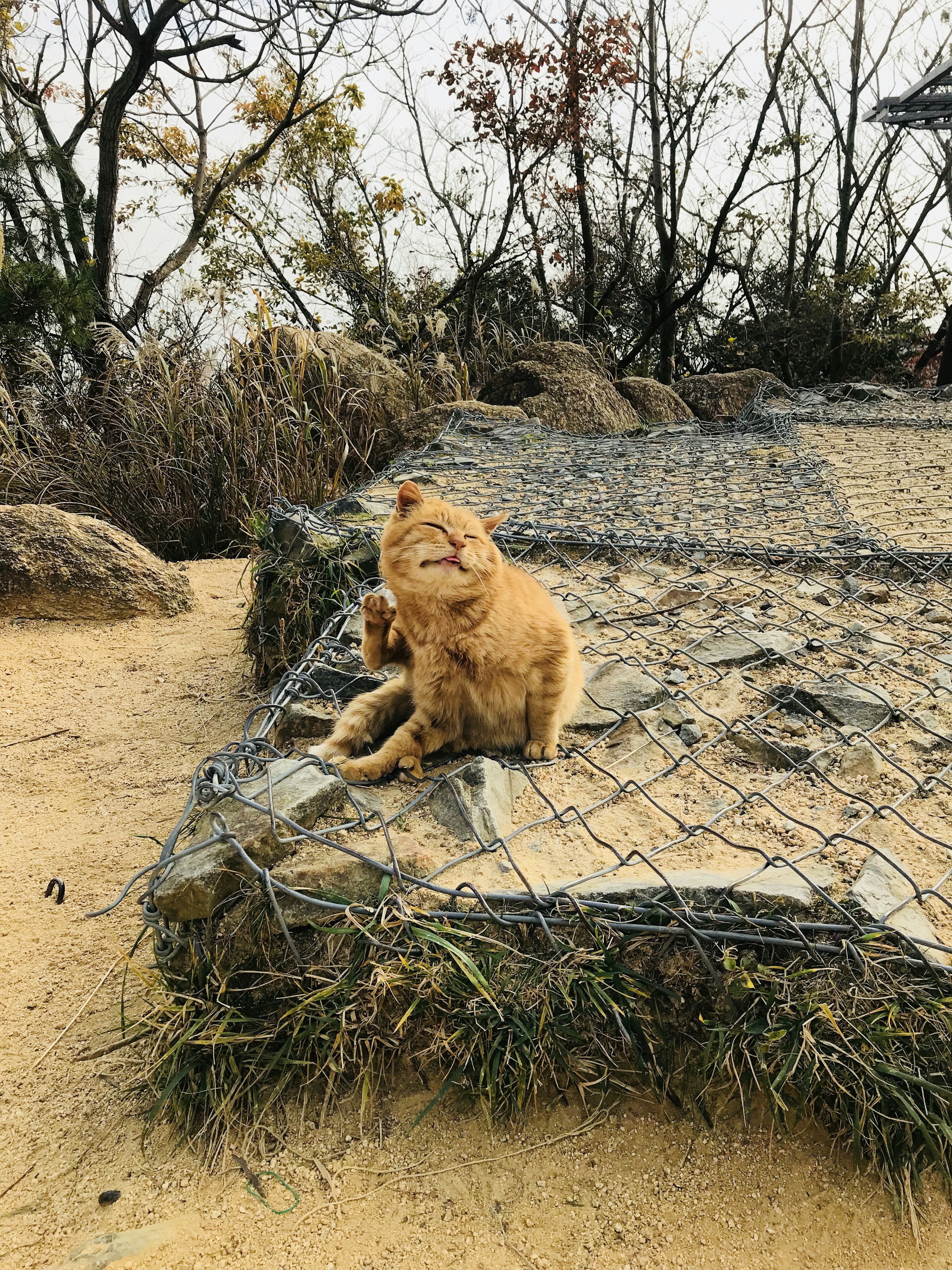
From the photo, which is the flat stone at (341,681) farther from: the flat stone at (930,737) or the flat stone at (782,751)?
the flat stone at (930,737)

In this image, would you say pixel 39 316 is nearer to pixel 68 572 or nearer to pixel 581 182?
pixel 68 572

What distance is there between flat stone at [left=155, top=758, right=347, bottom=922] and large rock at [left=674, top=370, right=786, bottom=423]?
331 inches

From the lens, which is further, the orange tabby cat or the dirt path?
the orange tabby cat

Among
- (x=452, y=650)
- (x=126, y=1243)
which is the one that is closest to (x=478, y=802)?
(x=452, y=650)

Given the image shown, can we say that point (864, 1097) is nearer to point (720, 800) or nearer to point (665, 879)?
point (665, 879)

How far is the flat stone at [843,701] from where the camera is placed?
7.89 ft

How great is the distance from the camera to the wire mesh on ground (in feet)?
5.02

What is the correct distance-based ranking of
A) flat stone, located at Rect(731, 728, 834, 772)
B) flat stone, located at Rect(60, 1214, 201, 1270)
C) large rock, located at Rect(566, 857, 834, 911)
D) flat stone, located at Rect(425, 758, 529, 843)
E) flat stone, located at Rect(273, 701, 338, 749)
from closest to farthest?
flat stone, located at Rect(60, 1214, 201, 1270) → large rock, located at Rect(566, 857, 834, 911) → flat stone, located at Rect(425, 758, 529, 843) → flat stone, located at Rect(731, 728, 834, 772) → flat stone, located at Rect(273, 701, 338, 749)

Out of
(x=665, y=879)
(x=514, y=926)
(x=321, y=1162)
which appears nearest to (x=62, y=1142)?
(x=321, y=1162)

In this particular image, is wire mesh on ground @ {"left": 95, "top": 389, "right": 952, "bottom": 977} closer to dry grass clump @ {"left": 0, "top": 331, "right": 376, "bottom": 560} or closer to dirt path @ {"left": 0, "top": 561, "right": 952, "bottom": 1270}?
dirt path @ {"left": 0, "top": 561, "right": 952, "bottom": 1270}

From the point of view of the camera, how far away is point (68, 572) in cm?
405

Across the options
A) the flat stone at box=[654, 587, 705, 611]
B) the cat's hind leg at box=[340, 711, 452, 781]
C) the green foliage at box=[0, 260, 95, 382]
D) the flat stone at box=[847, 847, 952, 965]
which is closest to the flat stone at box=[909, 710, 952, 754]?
the flat stone at box=[847, 847, 952, 965]

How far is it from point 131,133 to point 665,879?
11.3 metres

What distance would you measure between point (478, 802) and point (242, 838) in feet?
1.70
